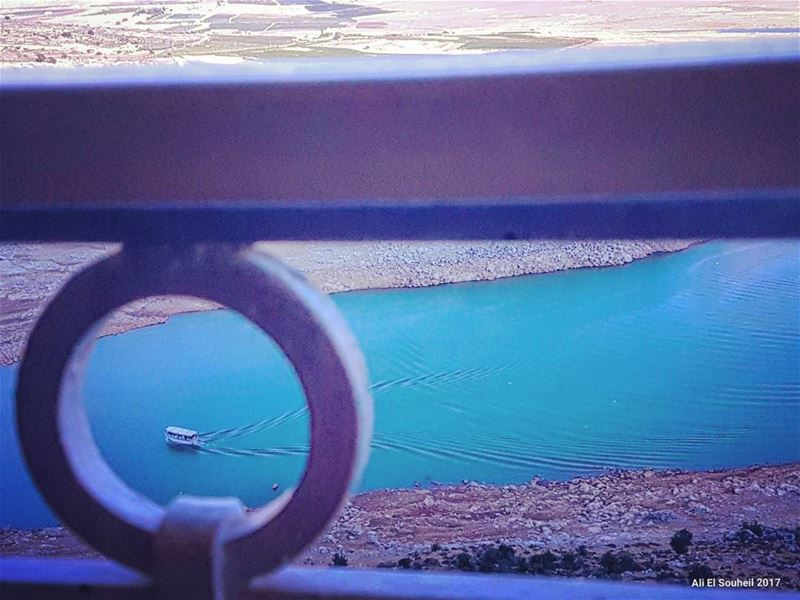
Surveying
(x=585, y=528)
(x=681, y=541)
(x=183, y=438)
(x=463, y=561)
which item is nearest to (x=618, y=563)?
(x=463, y=561)

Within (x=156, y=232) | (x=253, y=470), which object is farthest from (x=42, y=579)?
(x=253, y=470)

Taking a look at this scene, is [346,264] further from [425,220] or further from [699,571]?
[425,220]

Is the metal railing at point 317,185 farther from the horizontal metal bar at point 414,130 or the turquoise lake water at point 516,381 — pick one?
the turquoise lake water at point 516,381

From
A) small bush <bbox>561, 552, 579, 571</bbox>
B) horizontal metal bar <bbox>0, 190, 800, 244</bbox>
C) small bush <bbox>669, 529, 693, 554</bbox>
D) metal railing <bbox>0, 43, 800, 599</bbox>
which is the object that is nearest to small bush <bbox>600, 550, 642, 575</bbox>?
small bush <bbox>561, 552, 579, 571</bbox>

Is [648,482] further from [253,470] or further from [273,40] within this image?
[273,40]

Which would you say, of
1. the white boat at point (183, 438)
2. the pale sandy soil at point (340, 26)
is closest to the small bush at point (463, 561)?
the pale sandy soil at point (340, 26)

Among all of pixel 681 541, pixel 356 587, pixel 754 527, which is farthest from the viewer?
pixel 754 527

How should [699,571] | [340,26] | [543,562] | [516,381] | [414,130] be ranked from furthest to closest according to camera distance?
[516,381]
[340,26]
[543,562]
[699,571]
[414,130]
